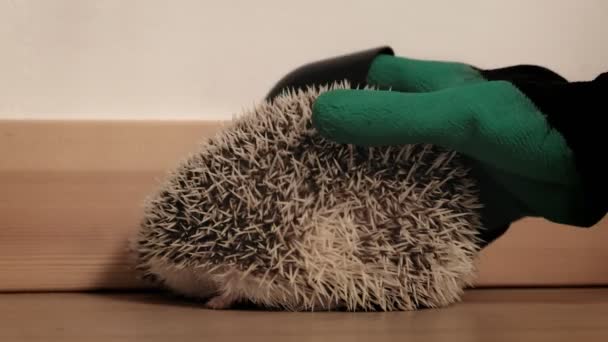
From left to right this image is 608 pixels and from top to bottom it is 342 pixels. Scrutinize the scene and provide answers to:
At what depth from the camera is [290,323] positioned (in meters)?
0.66

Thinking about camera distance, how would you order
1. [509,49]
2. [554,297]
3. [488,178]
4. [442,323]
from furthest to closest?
1. [509,49]
2. [554,297]
3. [488,178]
4. [442,323]

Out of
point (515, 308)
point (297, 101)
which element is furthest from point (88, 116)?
point (515, 308)

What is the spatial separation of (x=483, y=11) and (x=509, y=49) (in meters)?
0.08

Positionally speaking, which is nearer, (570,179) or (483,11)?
(570,179)

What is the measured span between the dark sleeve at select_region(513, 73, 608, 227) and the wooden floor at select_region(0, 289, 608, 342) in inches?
4.5

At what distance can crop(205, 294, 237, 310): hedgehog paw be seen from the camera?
78 cm

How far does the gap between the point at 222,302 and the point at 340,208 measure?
0.56 ft

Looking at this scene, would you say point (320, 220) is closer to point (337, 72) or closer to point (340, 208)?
point (340, 208)

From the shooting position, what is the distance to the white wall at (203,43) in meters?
1.10

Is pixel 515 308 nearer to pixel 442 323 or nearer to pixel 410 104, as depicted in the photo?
pixel 442 323

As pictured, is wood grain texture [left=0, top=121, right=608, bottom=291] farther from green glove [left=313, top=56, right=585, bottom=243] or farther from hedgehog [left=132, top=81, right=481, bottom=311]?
green glove [left=313, top=56, right=585, bottom=243]

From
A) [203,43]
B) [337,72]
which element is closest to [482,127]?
[337,72]

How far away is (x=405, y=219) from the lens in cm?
75

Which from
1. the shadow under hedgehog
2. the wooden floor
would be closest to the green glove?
the shadow under hedgehog
